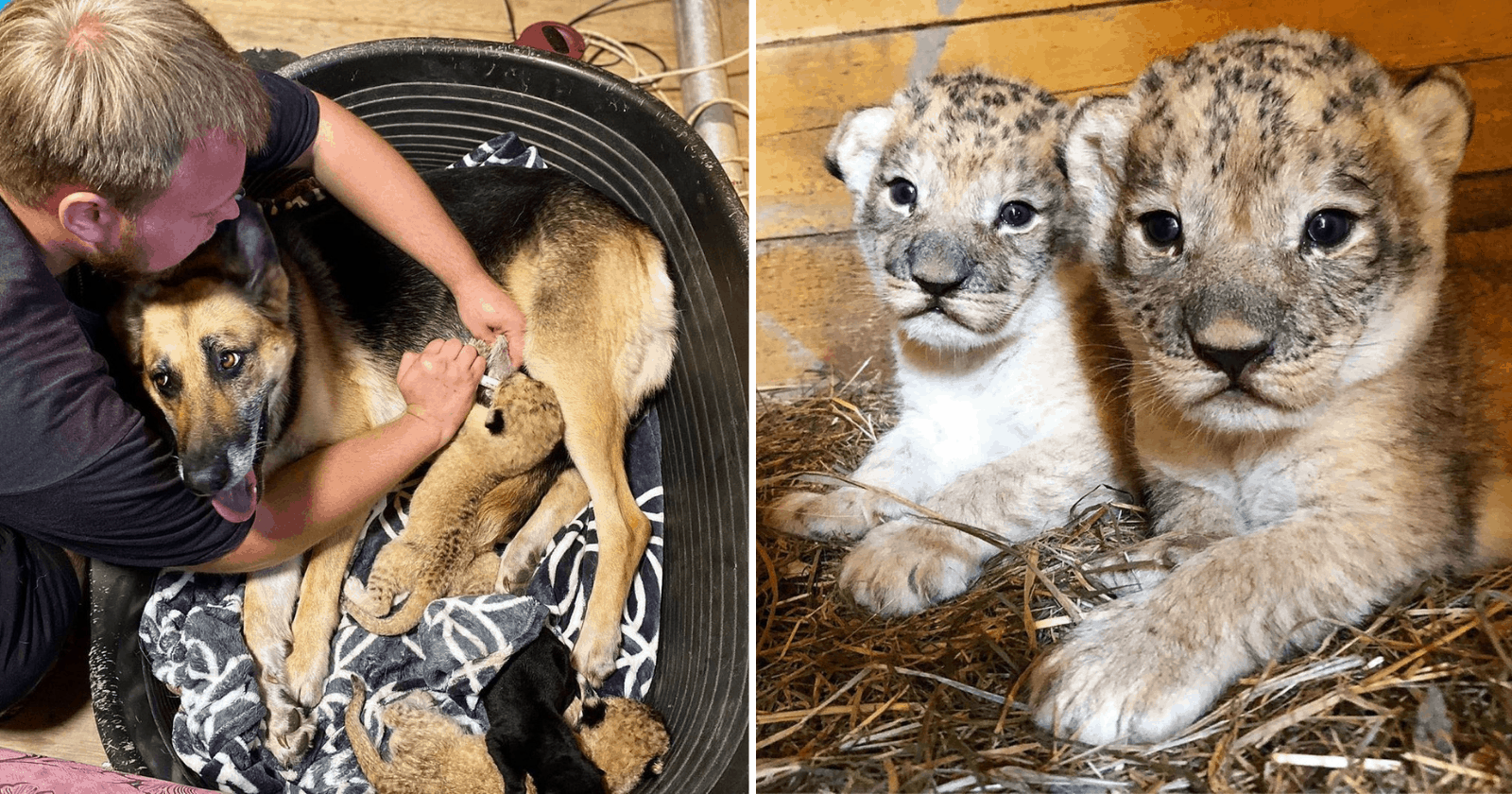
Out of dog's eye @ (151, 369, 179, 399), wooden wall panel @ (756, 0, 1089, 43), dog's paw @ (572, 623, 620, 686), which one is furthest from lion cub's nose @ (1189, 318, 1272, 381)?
dog's eye @ (151, 369, 179, 399)

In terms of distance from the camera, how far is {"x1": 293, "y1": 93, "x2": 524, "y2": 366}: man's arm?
178 cm

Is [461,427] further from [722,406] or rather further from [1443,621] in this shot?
[1443,621]

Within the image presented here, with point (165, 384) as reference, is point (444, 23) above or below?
above

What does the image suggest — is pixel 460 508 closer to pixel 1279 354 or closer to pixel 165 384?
pixel 165 384

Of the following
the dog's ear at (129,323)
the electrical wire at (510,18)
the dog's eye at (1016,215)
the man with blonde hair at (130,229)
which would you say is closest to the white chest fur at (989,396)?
the dog's eye at (1016,215)

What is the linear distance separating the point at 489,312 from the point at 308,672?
78 centimetres

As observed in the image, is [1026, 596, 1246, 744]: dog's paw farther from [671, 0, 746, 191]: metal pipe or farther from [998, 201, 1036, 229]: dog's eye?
[671, 0, 746, 191]: metal pipe

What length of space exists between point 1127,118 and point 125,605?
210cm

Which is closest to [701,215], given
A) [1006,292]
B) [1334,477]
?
[1006,292]

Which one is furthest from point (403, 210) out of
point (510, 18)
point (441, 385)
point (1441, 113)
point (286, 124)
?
point (1441, 113)

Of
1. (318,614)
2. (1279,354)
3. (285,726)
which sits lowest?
(285,726)

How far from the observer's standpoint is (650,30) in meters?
3.22

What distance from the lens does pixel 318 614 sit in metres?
1.87

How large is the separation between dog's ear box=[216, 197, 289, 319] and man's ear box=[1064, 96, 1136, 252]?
52.2 inches
